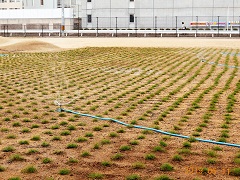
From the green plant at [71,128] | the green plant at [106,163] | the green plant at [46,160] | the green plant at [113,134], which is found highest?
the green plant at [71,128]

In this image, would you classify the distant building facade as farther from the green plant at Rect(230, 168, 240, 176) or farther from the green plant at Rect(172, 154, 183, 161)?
the green plant at Rect(230, 168, 240, 176)

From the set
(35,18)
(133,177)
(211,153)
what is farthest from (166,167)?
(35,18)

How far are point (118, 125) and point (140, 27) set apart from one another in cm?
5628

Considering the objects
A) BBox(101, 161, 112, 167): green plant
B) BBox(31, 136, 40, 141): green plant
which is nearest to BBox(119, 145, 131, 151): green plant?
BBox(101, 161, 112, 167): green plant

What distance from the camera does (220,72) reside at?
16797 millimetres

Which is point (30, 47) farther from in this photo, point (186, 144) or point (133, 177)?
point (133, 177)

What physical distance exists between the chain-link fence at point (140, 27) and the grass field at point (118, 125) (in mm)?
38815

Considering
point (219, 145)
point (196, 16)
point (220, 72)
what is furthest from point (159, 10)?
point (219, 145)

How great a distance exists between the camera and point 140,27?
6412 centimetres

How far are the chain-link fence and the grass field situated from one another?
3882 centimetres

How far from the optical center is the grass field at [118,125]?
20.2ft

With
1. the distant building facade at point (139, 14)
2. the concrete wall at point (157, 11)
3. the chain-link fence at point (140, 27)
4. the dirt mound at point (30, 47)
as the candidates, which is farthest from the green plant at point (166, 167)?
the concrete wall at point (157, 11)

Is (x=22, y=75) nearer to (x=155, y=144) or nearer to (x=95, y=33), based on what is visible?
(x=155, y=144)

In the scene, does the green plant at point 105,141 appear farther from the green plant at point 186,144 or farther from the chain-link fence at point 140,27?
the chain-link fence at point 140,27
